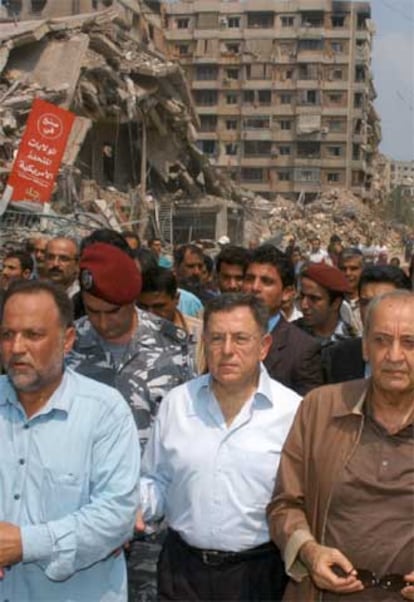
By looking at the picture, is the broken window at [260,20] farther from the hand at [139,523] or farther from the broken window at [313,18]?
the hand at [139,523]

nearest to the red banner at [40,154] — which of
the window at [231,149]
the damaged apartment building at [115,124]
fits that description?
the damaged apartment building at [115,124]

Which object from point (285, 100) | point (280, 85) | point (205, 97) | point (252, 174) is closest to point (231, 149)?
point (252, 174)

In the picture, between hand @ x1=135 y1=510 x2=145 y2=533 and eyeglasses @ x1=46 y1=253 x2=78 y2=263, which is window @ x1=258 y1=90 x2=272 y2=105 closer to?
eyeglasses @ x1=46 y1=253 x2=78 y2=263

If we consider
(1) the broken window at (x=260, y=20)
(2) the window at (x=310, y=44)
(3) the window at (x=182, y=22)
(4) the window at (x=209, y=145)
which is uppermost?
(1) the broken window at (x=260, y=20)

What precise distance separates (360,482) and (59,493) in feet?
2.96

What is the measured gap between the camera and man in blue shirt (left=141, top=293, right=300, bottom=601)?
9.89ft

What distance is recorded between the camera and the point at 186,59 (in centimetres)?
6519

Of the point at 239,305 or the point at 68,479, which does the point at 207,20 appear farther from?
the point at 68,479

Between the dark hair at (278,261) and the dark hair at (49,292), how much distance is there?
2.29 metres

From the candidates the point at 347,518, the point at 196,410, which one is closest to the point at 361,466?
the point at 347,518

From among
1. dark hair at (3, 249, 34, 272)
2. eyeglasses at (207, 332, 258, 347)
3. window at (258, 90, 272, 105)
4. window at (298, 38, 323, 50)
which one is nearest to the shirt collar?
eyeglasses at (207, 332, 258, 347)

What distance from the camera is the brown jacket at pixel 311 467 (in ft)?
8.71

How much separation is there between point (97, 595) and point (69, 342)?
2.63 feet

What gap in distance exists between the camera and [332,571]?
2559 mm
